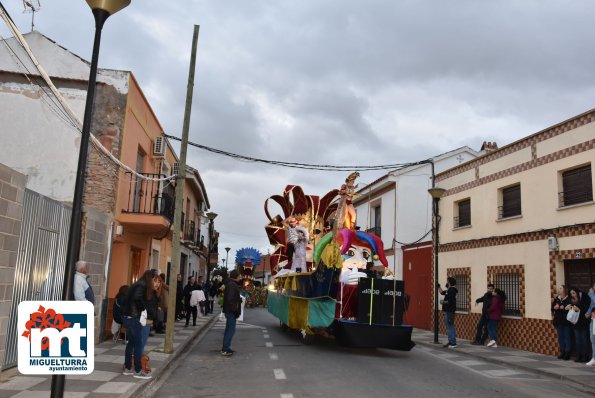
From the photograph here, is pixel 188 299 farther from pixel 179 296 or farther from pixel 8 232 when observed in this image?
pixel 8 232

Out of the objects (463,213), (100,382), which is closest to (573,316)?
(463,213)

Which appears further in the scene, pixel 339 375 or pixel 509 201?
pixel 509 201

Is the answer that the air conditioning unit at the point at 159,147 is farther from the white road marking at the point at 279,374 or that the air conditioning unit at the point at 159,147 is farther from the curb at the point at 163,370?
the white road marking at the point at 279,374

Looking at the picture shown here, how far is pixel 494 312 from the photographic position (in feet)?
47.3

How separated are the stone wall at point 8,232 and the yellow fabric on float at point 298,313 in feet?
21.1

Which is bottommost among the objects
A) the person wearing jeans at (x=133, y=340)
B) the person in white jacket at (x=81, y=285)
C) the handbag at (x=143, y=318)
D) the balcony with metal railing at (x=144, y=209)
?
the person wearing jeans at (x=133, y=340)

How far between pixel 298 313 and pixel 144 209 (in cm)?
498

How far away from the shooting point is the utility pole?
10.8 metres

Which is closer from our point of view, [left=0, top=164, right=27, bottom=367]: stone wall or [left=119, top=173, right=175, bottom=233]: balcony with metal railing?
[left=0, top=164, right=27, bottom=367]: stone wall

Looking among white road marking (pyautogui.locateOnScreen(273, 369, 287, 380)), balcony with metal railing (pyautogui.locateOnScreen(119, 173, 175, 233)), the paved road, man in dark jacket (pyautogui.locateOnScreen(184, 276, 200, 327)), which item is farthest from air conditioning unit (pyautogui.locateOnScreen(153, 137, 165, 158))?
white road marking (pyautogui.locateOnScreen(273, 369, 287, 380))

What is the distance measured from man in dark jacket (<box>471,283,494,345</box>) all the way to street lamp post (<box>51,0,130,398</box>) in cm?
1232

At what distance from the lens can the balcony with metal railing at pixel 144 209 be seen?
13258 millimetres

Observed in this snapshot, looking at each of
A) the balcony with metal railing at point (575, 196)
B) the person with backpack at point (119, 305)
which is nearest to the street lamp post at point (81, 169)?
the person with backpack at point (119, 305)

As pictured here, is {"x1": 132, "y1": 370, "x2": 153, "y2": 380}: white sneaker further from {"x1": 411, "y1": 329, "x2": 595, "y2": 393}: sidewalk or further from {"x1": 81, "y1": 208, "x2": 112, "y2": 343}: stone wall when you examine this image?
{"x1": 411, "y1": 329, "x2": 595, "y2": 393}: sidewalk
